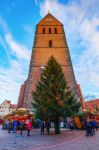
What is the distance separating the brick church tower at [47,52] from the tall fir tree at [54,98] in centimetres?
2448

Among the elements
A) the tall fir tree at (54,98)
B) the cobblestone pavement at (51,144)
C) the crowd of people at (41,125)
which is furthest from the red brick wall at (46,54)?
the cobblestone pavement at (51,144)

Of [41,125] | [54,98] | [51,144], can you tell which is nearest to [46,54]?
[41,125]

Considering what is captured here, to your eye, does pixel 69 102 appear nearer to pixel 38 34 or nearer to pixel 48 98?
pixel 48 98

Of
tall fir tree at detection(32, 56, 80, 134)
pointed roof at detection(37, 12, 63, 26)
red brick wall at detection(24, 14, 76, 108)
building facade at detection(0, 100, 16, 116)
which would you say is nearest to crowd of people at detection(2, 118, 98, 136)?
tall fir tree at detection(32, 56, 80, 134)

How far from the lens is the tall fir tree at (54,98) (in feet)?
80.1

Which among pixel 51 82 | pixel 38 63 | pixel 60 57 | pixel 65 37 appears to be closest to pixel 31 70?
pixel 38 63

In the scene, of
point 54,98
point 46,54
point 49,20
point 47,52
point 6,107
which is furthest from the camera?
point 6,107

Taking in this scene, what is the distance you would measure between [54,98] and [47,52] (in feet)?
106

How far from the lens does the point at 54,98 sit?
24953 mm

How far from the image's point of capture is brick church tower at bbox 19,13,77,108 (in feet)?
176

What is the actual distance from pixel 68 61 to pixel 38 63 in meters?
6.61

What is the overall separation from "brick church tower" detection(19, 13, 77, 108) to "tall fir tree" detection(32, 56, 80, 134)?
24482 mm

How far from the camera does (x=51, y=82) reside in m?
26.2

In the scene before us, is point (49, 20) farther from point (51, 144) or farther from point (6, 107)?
point (6, 107)
